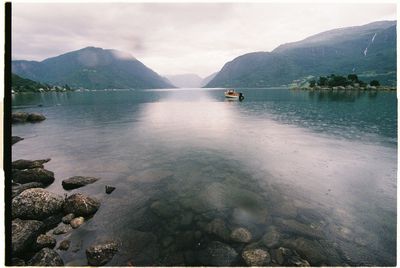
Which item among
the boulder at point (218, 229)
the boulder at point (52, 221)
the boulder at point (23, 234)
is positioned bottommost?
the boulder at point (218, 229)

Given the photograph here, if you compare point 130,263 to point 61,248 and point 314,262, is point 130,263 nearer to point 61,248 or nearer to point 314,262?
point 61,248

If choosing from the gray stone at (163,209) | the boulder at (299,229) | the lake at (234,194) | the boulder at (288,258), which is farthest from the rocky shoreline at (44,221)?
the boulder at (299,229)

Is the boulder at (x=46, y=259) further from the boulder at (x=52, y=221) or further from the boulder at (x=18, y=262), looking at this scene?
the boulder at (x=52, y=221)

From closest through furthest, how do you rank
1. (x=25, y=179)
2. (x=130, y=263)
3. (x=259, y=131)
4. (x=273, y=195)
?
(x=130, y=263), (x=273, y=195), (x=25, y=179), (x=259, y=131)

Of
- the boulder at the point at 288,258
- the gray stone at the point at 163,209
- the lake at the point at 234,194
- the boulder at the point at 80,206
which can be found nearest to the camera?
the boulder at the point at 288,258

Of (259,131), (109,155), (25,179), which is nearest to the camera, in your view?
(25,179)

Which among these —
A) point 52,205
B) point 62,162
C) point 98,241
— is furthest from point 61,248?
point 62,162

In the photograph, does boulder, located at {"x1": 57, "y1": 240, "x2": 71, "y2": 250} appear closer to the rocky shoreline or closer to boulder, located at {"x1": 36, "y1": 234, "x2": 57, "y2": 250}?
the rocky shoreline
